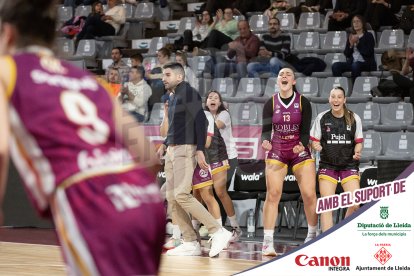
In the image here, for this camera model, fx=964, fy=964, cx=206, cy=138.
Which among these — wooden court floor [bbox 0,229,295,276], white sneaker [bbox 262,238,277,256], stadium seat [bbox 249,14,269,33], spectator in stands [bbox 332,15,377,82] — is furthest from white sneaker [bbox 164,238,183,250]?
stadium seat [bbox 249,14,269,33]

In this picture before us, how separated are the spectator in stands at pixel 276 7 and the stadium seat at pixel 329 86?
2.79 metres

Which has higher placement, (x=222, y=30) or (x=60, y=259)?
(x=222, y=30)

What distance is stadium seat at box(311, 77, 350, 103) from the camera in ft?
34.8

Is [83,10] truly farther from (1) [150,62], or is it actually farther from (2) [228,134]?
(2) [228,134]

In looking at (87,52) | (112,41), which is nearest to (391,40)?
(87,52)

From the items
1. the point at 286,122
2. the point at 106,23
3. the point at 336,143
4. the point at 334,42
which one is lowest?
the point at 336,143

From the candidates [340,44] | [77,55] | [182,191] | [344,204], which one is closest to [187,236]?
[182,191]

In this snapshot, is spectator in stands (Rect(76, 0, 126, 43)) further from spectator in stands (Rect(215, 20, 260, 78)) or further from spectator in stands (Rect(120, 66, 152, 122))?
spectator in stands (Rect(120, 66, 152, 122))

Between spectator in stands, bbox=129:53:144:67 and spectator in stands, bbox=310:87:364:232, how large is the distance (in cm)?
258

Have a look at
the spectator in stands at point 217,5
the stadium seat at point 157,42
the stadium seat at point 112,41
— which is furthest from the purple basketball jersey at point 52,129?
the stadium seat at point 112,41

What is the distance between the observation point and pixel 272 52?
1173 cm

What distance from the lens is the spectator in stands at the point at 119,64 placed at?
→ 1127cm

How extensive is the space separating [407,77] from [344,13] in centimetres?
389

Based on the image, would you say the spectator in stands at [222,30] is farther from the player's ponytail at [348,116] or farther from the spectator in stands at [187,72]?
the player's ponytail at [348,116]
